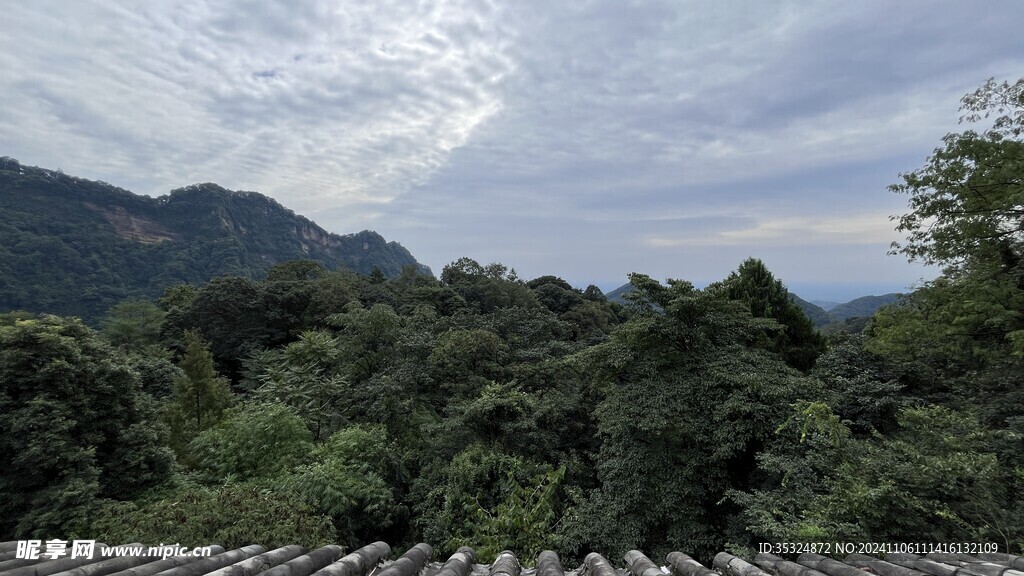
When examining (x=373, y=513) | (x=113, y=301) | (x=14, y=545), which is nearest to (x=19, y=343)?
(x=14, y=545)

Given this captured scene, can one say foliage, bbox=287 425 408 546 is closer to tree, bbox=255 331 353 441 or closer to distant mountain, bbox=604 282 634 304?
tree, bbox=255 331 353 441

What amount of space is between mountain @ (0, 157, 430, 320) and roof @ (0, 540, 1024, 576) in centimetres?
4865

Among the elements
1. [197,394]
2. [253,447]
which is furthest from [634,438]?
[197,394]

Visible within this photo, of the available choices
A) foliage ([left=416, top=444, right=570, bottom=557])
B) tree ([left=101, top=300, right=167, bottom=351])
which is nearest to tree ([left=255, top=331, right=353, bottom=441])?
foliage ([left=416, top=444, right=570, bottom=557])

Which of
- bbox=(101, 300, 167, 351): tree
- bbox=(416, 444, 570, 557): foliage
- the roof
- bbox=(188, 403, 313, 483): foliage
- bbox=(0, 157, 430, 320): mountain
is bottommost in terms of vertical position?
bbox=(416, 444, 570, 557): foliage

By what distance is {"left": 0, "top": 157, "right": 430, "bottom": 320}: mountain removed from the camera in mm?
52594

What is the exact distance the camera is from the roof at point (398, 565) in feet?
10.0

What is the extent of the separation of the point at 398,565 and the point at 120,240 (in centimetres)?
9543

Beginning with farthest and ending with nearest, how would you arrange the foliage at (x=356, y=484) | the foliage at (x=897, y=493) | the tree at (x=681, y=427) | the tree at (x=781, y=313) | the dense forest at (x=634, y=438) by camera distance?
1. the tree at (x=781, y=313)
2. the foliage at (x=356, y=484)
3. the tree at (x=681, y=427)
4. the dense forest at (x=634, y=438)
5. the foliage at (x=897, y=493)

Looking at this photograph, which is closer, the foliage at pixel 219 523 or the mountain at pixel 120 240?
the foliage at pixel 219 523

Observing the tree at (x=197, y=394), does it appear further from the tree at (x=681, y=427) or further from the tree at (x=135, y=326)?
the tree at (x=135, y=326)

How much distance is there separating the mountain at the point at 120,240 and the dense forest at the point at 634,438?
A: 42.0 m

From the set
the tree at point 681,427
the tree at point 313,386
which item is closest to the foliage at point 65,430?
the tree at point 313,386

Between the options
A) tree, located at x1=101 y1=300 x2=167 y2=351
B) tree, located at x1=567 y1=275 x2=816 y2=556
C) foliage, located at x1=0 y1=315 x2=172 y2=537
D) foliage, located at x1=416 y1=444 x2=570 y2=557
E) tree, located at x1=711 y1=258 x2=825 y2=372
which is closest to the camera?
foliage, located at x1=0 y1=315 x2=172 y2=537
